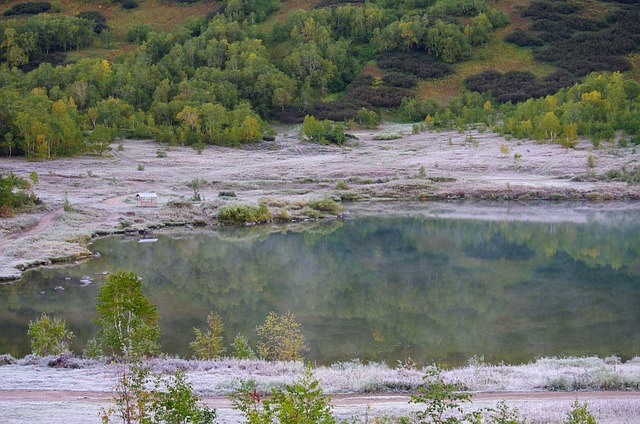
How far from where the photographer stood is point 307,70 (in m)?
114

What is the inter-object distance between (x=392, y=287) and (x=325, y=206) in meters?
20.0

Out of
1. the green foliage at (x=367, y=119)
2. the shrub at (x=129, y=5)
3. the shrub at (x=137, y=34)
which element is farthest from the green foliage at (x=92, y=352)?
the shrub at (x=129, y=5)

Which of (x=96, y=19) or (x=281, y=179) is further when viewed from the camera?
(x=96, y=19)

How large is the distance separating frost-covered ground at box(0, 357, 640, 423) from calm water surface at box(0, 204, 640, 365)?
184 inches

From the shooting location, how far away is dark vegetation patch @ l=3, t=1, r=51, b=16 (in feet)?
468

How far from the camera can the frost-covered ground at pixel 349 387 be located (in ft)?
44.8

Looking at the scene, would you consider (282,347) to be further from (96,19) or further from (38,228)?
(96,19)

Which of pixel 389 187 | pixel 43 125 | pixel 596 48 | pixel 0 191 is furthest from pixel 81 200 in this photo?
pixel 596 48

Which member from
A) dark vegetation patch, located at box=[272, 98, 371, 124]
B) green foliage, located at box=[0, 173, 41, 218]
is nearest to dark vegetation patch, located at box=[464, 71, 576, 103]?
dark vegetation patch, located at box=[272, 98, 371, 124]

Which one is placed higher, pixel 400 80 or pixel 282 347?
pixel 282 347

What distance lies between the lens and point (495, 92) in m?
104

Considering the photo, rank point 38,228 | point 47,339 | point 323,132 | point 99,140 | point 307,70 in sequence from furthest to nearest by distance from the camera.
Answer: point 307,70, point 323,132, point 99,140, point 38,228, point 47,339

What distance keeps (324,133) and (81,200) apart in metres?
35.3

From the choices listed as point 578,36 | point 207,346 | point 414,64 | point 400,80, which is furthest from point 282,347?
point 578,36
